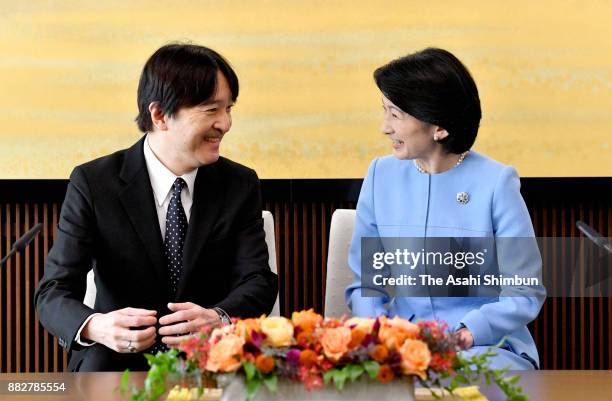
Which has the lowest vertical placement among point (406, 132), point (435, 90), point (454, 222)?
point (454, 222)

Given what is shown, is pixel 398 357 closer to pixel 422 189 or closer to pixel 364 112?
pixel 422 189

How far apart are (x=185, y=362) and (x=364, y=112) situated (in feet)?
8.17

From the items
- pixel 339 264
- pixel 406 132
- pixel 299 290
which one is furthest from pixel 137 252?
pixel 299 290

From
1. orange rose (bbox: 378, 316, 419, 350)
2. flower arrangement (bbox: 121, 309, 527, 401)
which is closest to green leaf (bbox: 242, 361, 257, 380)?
flower arrangement (bbox: 121, 309, 527, 401)

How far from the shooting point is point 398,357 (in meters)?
1.43

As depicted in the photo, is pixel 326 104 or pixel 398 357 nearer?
pixel 398 357

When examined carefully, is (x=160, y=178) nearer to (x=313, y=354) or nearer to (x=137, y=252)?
(x=137, y=252)

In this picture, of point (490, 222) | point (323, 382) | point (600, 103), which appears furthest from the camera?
point (600, 103)

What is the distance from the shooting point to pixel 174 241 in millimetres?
2574

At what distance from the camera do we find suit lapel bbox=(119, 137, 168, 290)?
252 cm

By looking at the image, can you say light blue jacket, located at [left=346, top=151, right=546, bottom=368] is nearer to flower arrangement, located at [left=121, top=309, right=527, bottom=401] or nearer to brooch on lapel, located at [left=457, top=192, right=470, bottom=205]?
Answer: brooch on lapel, located at [left=457, top=192, right=470, bottom=205]

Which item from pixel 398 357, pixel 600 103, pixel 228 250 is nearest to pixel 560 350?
pixel 600 103

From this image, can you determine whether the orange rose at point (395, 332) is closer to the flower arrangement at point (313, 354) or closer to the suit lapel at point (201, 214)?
the flower arrangement at point (313, 354)

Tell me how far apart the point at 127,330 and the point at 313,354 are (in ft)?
3.00
